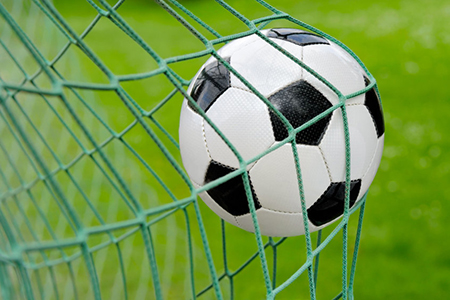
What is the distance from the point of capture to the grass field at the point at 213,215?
2.16 meters

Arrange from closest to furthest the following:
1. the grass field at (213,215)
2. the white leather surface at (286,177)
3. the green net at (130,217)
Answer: the green net at (130,217), the white leather surface at (286,177), the grass field at (213,215)

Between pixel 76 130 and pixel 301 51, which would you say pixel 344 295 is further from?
pixel 76 130

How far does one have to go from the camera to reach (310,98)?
107cm

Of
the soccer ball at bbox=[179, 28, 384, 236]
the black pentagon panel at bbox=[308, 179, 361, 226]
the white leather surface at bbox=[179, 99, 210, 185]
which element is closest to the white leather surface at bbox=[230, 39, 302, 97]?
the soccer ball at bbox=[179, 28, 384, 236]

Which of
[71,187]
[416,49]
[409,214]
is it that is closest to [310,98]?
[409,214]

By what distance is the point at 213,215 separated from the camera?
8.96 feet

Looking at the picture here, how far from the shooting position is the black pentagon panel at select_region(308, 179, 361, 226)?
1109 millimetres

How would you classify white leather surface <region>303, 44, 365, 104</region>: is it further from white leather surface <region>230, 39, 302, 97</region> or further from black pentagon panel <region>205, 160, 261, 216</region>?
black pentagon panel <region>205, 160, 261, 216</region>

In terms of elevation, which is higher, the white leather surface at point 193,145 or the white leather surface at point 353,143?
the white leather surface at point 193,145

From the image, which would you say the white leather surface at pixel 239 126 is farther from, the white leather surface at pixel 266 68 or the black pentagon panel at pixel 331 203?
the black pentagon panel at pixel 331 203

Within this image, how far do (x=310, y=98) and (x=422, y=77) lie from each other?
11.6 feet

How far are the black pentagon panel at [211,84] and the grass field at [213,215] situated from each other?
0.21 meters

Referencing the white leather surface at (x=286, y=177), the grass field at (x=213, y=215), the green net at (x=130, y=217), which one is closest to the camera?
the green net at (x=130, y=217)

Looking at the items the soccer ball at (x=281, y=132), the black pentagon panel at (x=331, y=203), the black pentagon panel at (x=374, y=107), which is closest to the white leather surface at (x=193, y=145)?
the soccer ball at (x=281, y=132)
